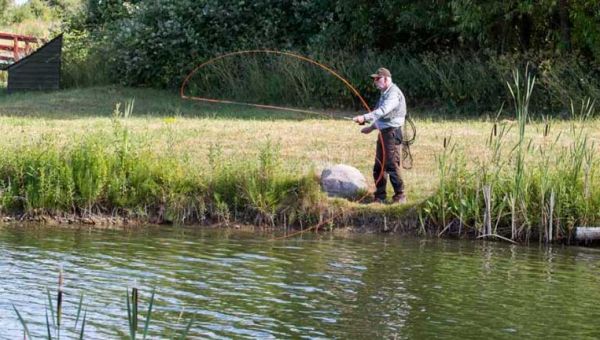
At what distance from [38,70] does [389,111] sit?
51.5ft

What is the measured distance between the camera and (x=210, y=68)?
25.0 meters

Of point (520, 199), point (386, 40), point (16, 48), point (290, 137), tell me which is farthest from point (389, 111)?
point (16, 48)

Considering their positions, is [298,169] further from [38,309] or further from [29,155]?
[38,309]

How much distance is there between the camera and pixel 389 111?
42.7ft

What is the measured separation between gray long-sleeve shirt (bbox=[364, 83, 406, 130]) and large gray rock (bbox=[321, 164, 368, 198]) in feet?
2.55

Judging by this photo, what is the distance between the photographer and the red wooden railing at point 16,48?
32.4 metres

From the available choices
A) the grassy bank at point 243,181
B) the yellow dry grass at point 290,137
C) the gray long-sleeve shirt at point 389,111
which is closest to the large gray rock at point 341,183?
the grassy bank at point 243,181

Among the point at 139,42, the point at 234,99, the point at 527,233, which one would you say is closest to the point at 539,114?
the point at 234,99

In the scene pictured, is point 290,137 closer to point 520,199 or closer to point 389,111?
point 389,111

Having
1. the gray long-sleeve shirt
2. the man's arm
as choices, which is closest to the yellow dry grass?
the gray long-sleeve shirt

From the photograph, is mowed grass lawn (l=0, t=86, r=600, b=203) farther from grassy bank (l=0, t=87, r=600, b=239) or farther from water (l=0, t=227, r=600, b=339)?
water (l=0, t=227, r=600, b=339)

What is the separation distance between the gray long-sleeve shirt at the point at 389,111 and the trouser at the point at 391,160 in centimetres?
9

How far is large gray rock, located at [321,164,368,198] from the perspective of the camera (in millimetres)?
13469

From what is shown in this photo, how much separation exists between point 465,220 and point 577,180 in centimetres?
130
